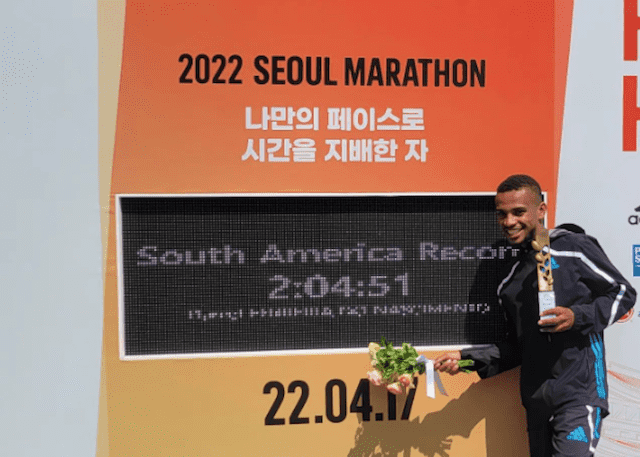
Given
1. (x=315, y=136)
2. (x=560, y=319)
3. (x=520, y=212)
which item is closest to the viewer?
(x=560, y=319)

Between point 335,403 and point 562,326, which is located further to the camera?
point 335,403

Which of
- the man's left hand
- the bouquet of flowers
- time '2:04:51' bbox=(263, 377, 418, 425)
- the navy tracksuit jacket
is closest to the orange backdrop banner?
time '2:04:51' bbox=(263, 377, 418, 425)

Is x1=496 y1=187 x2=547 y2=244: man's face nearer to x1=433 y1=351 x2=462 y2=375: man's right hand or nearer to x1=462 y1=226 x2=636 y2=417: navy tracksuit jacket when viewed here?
x1=462 y1=226 x2=636 y2=417: navy tracksuit jacket

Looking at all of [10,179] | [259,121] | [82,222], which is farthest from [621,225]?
Result: [10,179]

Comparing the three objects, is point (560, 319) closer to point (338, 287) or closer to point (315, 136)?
point (338, 287)

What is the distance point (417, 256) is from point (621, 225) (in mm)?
1007

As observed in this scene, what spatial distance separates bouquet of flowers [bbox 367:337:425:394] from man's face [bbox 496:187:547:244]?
67 centimetres

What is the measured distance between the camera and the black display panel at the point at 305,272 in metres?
2.80

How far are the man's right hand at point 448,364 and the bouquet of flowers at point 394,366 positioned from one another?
3.4 inches

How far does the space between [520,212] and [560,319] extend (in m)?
0.47

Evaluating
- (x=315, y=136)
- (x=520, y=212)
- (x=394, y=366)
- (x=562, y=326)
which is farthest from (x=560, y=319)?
(x=315, y=136)

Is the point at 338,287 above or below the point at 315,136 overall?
below

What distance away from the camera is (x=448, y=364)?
2604 millimetres

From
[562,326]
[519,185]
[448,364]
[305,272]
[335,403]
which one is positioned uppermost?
[519,185]
